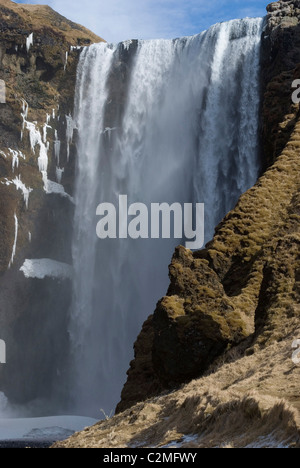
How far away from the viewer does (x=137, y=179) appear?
51.3 m

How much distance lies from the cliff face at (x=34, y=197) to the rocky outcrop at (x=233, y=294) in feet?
112

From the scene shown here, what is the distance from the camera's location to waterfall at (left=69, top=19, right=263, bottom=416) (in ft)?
149

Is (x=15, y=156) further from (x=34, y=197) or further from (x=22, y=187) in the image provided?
(x=34, y=197)

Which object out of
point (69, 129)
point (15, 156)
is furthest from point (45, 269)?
point (69, 129)

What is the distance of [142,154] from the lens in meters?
51.6

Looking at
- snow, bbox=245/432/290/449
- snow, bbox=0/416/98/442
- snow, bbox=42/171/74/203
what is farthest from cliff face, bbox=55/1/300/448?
snow, bbox=42/171/74/203

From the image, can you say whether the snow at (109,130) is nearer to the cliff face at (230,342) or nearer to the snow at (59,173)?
the snow at (59,173)

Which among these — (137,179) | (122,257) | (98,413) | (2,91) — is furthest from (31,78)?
(98,413)

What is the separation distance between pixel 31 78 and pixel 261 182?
39.4 m

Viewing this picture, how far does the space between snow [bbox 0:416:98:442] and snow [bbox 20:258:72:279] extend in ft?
36.7

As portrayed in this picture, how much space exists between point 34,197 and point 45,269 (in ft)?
18.2

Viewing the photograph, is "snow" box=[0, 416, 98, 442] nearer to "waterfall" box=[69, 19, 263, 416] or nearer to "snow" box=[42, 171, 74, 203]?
"waterfall" box=[69, 19, 263, 416]

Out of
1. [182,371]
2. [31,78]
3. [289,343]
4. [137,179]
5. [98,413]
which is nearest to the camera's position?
[289,343]
